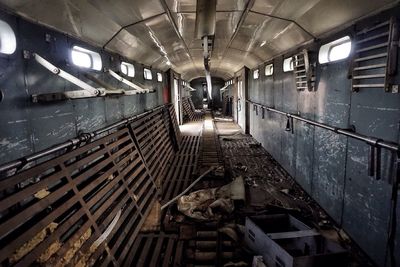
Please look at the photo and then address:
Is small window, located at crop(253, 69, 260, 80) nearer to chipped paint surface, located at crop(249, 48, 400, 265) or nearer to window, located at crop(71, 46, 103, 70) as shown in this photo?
chipped paint surface, located at crop(249, 48, 400, 265)

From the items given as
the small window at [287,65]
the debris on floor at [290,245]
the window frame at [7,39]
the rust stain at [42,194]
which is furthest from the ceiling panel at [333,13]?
the rust stain at [42,194]

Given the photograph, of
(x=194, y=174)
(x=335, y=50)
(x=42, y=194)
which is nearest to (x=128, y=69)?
(x=194, y=174)

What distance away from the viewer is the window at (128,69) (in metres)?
5.81

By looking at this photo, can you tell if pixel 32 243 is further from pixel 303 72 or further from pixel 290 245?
pixel 303 72

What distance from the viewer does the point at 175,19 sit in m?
4.59

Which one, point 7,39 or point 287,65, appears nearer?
point 7,39

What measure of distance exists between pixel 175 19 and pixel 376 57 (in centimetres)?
325

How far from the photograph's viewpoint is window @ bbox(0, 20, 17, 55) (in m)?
2.29

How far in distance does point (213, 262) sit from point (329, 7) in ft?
11.7

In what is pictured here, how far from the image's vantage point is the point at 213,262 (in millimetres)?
3133

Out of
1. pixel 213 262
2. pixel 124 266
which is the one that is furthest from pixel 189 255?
pixel 124 266

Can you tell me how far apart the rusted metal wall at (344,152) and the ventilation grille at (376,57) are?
114mm

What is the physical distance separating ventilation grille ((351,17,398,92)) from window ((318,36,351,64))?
1.39 feet

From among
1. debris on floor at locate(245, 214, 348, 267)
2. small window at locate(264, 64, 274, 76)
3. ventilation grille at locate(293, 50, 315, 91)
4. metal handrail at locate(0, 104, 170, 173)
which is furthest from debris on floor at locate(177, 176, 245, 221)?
small window at locate(264, 64, 274, 76)
